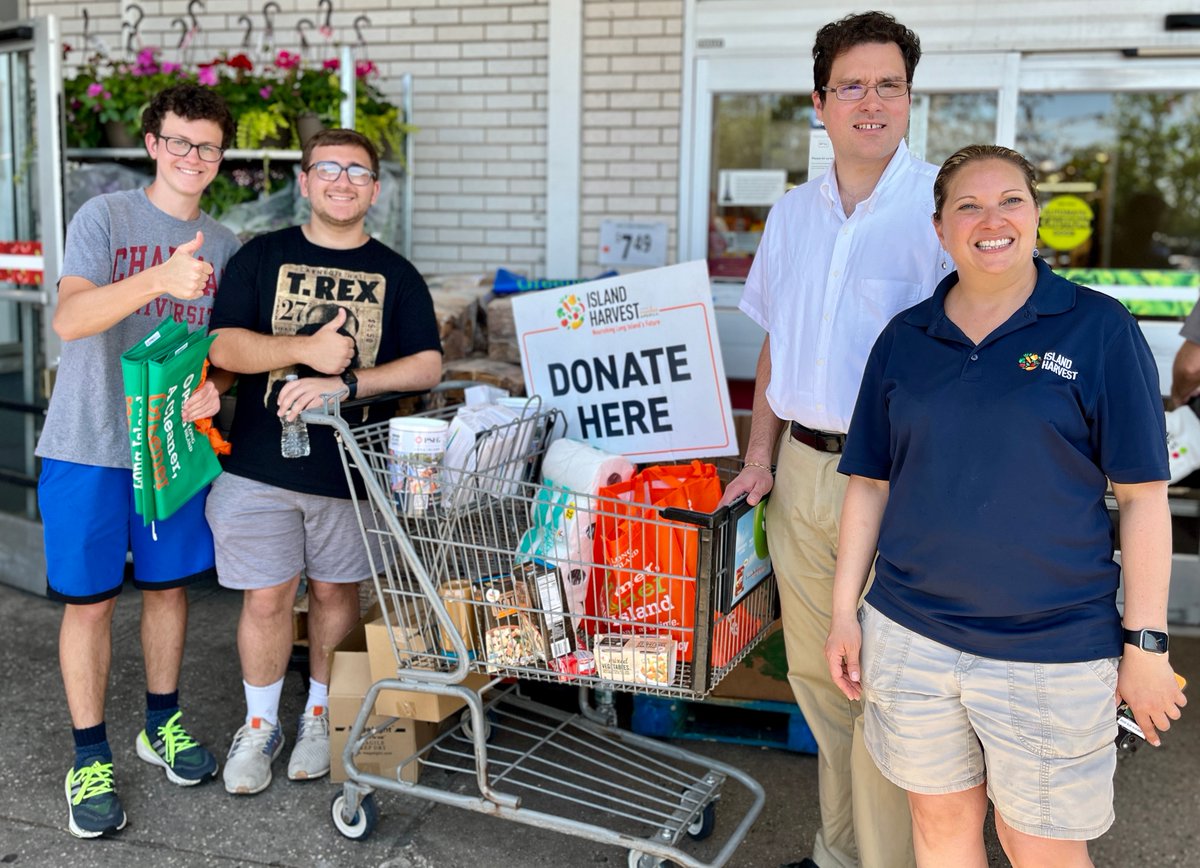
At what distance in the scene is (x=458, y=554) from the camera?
10.2ft

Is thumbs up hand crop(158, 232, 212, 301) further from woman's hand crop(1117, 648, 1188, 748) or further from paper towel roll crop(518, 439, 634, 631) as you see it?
woman's hand crop(1117, 648, 1188, 748)

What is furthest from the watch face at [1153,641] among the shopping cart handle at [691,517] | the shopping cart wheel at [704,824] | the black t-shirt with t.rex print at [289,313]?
the black t-shirt with t.rex print at [289,313]

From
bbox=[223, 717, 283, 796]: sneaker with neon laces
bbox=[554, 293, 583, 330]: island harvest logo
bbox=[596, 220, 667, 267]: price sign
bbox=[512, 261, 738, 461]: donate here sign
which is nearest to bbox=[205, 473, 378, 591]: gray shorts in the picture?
bbox=[223, 717, 283, 796]: sneaker with neon laces

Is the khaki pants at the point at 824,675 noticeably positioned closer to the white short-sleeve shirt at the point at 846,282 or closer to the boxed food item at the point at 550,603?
the white short-sleeve shirt at the point at 846,282

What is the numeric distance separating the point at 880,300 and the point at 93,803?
259cm

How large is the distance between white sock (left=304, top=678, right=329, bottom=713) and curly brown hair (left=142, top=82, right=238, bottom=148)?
5.75 feet

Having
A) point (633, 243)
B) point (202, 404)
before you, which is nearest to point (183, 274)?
point (202, 404)

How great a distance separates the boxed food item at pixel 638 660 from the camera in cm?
267

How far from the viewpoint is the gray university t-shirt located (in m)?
3.10

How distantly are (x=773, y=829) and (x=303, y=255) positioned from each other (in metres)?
2.21

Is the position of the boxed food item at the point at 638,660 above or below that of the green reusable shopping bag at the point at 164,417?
below

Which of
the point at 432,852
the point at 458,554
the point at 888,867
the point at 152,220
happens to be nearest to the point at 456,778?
the point at 432,852

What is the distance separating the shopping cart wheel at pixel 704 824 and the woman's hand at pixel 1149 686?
4.83 feet

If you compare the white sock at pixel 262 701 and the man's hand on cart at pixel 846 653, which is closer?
the man's hand on cart at pixel 846 653
